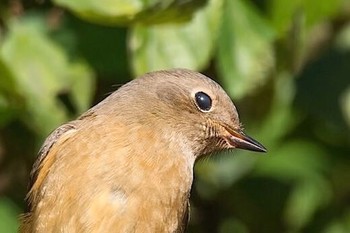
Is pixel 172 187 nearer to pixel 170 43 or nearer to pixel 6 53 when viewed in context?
pixel 170 43

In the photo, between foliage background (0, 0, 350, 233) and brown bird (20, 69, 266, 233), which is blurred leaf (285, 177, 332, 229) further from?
brown bird (20, 69, 266, 233)

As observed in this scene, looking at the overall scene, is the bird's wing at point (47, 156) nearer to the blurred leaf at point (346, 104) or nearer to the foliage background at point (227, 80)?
the foliage background at point (227, 80)

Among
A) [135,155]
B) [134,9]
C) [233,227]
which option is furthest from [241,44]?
[233,227]

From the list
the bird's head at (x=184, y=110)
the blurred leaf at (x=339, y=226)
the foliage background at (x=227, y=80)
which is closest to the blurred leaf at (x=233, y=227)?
the foliage background at (x=227, y=80)

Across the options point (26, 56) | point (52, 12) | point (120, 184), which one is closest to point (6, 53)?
point (26, 56)

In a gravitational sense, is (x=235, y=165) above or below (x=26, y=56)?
below

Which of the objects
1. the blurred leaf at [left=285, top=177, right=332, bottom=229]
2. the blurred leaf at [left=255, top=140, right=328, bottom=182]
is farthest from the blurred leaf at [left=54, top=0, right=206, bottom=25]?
the blurred leaf at [left=285, top=177, right=332, bottom=229]

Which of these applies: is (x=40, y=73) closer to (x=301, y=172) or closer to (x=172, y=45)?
(x=172, y=45)
